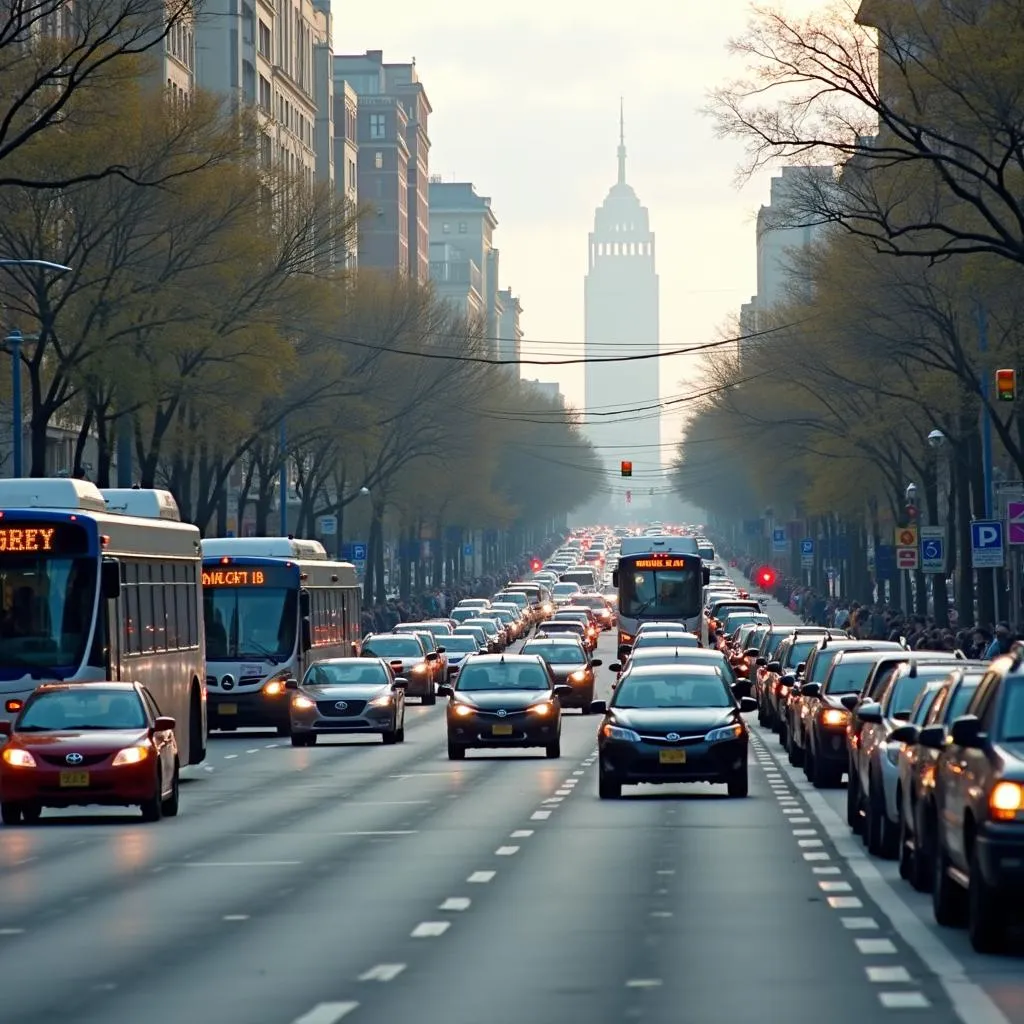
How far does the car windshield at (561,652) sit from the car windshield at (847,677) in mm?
24799

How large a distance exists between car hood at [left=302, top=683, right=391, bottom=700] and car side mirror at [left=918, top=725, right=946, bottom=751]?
29009mm

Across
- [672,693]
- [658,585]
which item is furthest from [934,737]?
[658,585]

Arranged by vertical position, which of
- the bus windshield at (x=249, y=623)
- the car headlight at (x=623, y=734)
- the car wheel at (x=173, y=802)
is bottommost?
the car wheel at (x=173, y=802)

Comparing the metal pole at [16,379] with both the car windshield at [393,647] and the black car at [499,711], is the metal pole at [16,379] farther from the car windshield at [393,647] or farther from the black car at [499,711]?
the black car at [499,711]

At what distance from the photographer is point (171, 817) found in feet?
95.1

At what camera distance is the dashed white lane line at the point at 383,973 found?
1412 centimetres

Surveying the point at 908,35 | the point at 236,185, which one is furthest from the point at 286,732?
the point at 908,35

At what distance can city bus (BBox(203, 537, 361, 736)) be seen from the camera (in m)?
48.3

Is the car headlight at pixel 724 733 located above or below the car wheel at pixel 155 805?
above

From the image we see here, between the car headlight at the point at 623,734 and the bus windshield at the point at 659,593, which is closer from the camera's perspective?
the car headlight at the point at 623,734

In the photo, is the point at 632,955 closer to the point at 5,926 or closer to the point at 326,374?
the point at 5,926

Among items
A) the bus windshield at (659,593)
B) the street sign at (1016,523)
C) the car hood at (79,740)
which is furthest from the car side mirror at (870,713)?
the bus windshield at (659,593)

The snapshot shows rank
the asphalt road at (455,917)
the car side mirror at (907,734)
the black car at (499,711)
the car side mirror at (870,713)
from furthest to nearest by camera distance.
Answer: the black car at (499,711) < the car side mirror at (870,713) < the car side mirror at (907,734) < the asphalt road at (455,917)

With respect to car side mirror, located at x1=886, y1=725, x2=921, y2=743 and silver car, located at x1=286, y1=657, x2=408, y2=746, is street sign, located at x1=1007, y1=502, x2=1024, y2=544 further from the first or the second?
car side mirror, located at x1=886, y1=725, x2=921, y2=743
